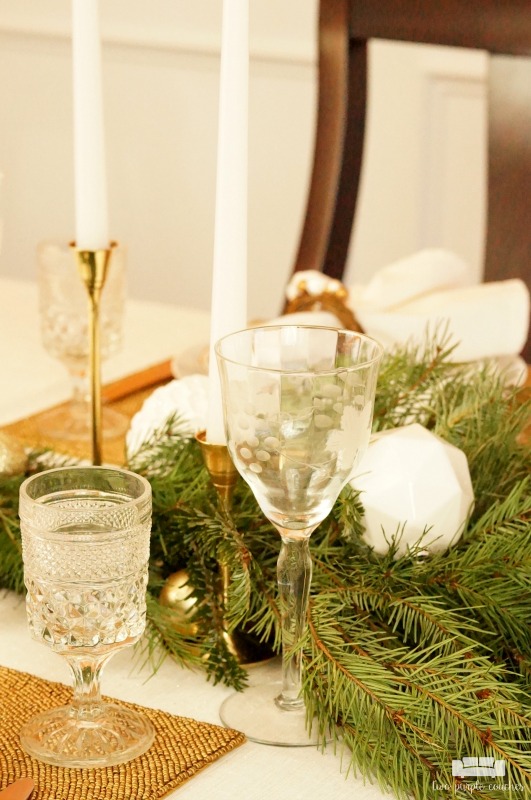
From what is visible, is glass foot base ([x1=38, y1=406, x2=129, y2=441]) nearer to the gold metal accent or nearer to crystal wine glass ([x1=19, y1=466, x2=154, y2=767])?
the gold metal accent

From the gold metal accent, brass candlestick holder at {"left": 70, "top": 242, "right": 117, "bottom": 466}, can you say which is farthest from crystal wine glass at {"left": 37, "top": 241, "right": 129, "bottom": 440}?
brass candlestick holder at {"left": 70, "top": 242, "right": 117, "bottom": 466}

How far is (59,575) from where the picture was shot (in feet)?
1.80

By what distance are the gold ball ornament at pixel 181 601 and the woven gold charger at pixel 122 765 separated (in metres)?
0.07

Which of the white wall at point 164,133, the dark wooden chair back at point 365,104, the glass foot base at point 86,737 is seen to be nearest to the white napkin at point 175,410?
the glass foot base at point 86,737

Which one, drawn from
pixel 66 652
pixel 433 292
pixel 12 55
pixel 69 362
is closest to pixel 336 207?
pixel 433 292

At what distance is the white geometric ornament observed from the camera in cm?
65

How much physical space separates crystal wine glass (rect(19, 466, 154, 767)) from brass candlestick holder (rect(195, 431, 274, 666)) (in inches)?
3.0

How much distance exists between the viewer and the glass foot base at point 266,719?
1.95 ft

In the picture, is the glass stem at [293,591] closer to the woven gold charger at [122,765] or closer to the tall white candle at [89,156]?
the woven gold charger at [122,765]

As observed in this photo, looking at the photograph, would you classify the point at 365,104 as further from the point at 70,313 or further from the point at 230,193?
the point at 230,193

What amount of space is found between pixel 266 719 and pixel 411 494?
15cm

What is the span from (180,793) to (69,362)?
24.6 inches

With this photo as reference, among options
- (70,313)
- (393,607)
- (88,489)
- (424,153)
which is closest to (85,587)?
(88,489)

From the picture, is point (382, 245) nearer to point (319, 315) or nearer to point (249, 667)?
point (319, 315)
